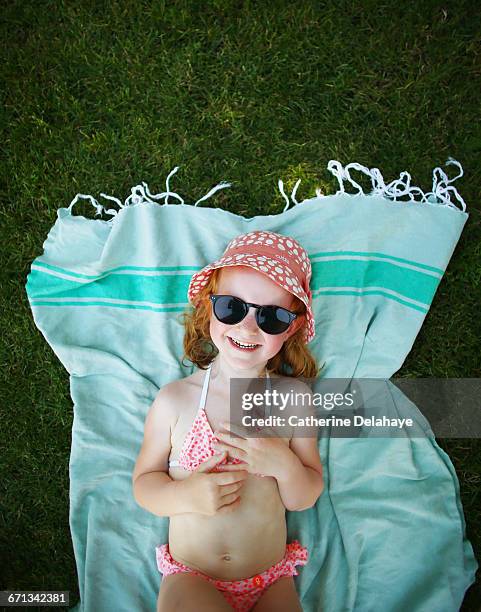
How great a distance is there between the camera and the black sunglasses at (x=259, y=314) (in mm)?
2293

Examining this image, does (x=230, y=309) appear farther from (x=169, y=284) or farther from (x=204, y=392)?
(x=169, y=284)

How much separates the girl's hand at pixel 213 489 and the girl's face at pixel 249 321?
39cm

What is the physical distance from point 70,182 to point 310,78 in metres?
1.28

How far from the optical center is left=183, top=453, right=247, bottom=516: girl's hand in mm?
2346

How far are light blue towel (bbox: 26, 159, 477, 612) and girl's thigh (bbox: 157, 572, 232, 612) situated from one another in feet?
0.86

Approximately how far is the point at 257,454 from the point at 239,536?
317 mm

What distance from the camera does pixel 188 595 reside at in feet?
7.48

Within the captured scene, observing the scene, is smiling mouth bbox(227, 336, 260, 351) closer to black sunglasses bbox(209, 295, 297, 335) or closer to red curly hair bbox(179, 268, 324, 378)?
black sunglasses bbox(209, 295, 297, 335)

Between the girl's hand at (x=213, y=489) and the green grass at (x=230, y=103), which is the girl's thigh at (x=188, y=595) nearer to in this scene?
the girl's hand at (x=213, y=489)

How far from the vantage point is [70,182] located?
3.08m

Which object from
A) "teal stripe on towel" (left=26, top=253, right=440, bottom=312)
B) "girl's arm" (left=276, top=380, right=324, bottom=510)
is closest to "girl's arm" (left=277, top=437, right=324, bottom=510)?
"girl's arm" (left=276, top=380, right=324, bottom=510)

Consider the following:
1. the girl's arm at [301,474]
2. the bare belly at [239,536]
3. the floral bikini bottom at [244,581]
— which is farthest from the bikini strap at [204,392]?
the floral bikini bottom at [244,581]

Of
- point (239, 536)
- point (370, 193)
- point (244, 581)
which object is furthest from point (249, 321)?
point (370, 193)

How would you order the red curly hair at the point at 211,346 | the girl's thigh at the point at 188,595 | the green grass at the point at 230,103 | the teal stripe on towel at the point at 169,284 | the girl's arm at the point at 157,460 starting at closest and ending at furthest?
the girl's thigh at the point at 188,595
the girl's arm at the point at 157,460
the red curly hair at the point at 211,346
the teal stripe on towel at the point at 169,284
the green grass at the point at 230,103
